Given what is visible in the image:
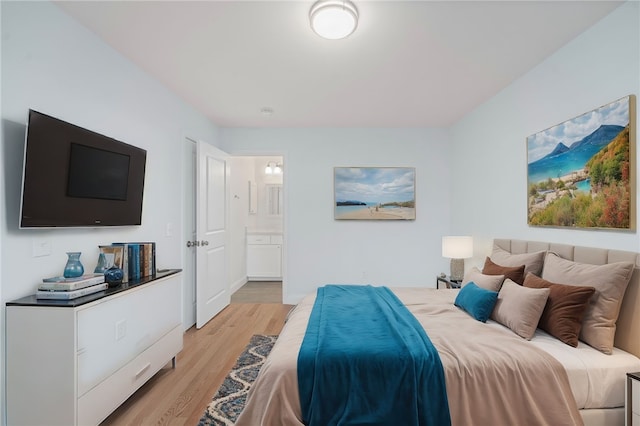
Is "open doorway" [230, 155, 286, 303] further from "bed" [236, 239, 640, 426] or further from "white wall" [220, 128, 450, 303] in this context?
"bed" [236, 239, 640, 426]

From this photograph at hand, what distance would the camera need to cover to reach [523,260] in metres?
2.56

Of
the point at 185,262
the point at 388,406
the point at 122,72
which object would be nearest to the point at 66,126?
the point at 122,72

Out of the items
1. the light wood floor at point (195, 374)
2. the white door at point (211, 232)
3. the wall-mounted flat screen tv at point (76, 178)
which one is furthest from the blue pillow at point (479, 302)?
the white door at point (211, 232)

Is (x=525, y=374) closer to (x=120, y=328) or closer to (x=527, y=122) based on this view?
(x=527, y=122)

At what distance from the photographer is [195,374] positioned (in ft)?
8.88

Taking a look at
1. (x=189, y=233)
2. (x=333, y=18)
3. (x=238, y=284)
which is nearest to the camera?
(x=333, y=18)

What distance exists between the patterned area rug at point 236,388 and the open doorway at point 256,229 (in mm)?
1915

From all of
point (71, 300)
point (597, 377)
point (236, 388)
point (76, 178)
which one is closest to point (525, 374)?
point (597, 377)

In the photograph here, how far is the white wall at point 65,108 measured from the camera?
176cm

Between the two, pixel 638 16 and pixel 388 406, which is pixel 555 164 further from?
pixel 388 406

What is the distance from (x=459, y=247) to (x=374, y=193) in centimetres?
150

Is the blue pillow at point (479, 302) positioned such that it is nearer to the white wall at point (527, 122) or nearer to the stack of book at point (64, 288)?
the white wall at point (527, 122)

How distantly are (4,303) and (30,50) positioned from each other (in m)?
1.42

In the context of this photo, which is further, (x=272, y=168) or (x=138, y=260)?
(x=272, y=168)
